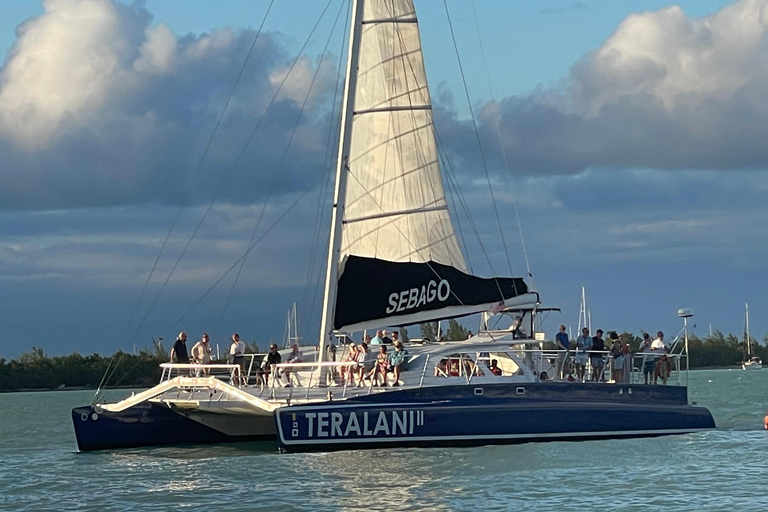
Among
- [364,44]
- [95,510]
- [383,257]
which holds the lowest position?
[95,510]

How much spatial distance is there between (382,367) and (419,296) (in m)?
2.17

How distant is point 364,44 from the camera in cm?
2662

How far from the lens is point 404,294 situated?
2555 centimetres

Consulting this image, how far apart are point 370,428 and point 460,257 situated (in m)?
5.49

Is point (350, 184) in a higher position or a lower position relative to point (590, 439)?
higher

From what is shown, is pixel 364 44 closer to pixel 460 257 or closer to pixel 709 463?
pixel 460 257

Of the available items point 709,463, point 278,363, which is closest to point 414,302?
point 278,363

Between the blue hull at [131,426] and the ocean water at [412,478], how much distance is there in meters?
0.27

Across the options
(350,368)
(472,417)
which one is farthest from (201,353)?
(472,417)

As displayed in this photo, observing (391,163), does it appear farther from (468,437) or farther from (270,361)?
(468,437)

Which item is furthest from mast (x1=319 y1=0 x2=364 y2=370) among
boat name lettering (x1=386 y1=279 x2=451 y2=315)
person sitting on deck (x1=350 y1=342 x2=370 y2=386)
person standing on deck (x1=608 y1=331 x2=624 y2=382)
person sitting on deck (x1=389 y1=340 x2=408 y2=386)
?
person standing on deck (x1=608 y1=331 x2=624 y2=382)

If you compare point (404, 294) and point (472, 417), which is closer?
point (472, 417)

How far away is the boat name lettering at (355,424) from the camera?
76.0 ft

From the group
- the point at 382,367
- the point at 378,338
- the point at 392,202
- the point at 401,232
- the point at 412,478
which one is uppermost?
the point at 392,202
